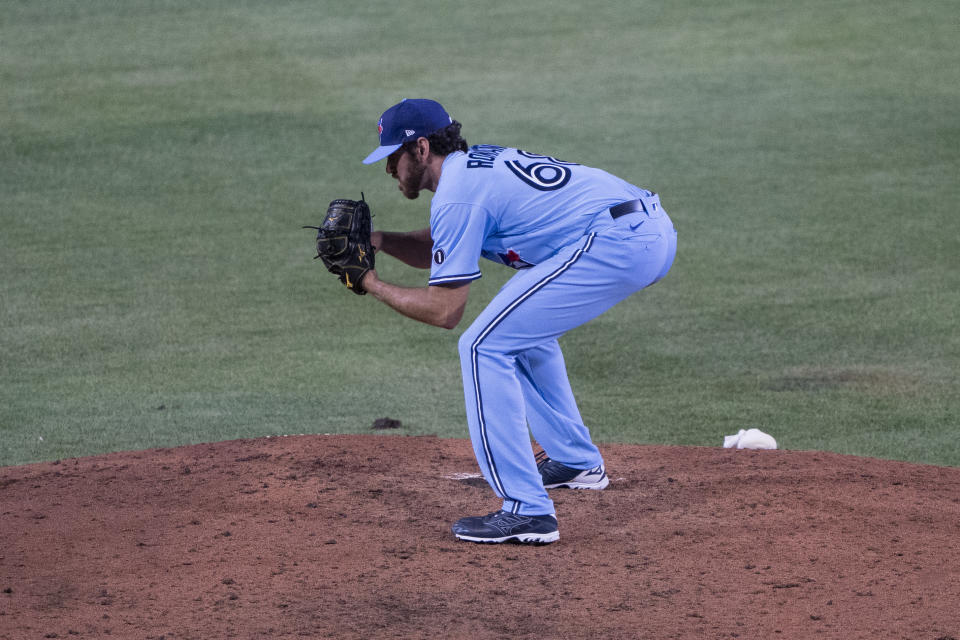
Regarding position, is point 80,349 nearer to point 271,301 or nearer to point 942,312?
point 271,301

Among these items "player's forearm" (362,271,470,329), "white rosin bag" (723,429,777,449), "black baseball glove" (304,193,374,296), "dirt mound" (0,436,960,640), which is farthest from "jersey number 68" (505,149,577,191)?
"white rosin bag" (723,429,777,449)

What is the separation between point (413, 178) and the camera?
202 inches

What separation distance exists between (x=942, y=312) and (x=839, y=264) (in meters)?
1.42

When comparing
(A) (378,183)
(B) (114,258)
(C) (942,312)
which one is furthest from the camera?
(A) (378,183)

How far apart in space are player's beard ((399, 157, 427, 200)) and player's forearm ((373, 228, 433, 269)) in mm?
262

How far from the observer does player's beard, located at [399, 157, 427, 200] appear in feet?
16.7

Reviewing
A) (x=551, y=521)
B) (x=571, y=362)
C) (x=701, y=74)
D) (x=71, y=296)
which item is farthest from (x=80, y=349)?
(x=701, y=74)

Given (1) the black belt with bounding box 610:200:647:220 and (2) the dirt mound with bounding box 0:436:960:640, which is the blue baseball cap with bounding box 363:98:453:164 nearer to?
(1) the black belt with bounding box 610:200:647:220

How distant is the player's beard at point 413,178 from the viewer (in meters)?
5.08

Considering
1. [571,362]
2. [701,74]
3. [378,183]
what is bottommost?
[571,362]

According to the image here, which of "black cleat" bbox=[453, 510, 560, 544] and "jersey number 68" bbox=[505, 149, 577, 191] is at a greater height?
"jersey number 68" bbox=[505, 149, 577, 191]

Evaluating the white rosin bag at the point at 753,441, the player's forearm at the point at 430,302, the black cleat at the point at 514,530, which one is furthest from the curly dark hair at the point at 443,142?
the white rosin bag at the point at 753,441

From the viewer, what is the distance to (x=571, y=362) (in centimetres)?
884

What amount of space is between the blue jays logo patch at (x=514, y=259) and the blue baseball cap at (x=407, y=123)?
611mm
